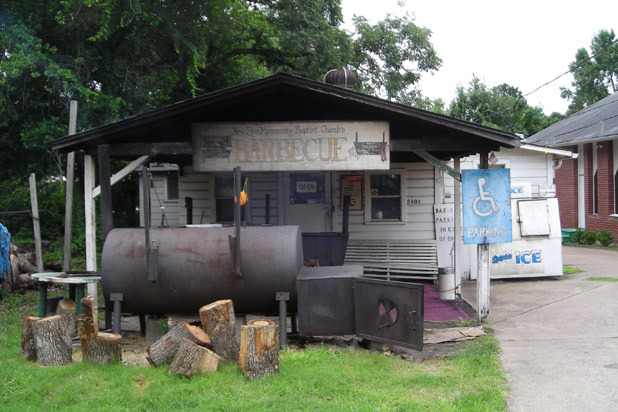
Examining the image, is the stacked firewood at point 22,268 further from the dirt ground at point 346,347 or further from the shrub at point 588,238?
the shrub at point 588,238

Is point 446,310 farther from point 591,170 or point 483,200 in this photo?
point 591,170

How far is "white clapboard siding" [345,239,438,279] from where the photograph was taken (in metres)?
11.9

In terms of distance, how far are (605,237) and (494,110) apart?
2032cm

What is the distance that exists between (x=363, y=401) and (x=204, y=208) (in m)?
8.38

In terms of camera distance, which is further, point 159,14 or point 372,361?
point 159,14

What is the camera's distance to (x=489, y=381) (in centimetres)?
575

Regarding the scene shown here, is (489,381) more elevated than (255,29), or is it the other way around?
(255,29)

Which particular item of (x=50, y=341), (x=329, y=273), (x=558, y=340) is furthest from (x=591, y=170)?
(x=50, y=341)

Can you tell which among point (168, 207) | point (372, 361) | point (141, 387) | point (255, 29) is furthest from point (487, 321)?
point (255, 29)

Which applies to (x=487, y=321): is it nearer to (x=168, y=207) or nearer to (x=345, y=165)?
(x=345, y=165)

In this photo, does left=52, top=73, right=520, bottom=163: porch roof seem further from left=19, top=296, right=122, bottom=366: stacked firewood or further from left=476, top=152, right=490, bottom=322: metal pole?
left=19, top=296, right=122, bottom=366: stacked firewood

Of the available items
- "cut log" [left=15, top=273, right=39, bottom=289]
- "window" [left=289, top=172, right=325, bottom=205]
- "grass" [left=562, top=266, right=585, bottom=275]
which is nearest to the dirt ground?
"cut log" [left=15, top=273, right=39, bottom=289]

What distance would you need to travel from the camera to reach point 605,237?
64.1 ft

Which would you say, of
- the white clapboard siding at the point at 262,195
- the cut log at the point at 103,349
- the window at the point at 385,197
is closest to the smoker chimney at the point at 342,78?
the window at the point at 385,197
